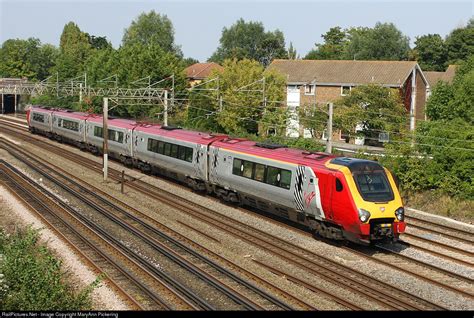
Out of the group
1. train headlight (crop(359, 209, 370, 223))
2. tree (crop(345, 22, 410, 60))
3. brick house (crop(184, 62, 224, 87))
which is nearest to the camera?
train headlight (crop(359, 209, 370, 223))

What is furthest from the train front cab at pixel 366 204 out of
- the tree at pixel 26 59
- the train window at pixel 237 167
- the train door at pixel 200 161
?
the tree at pixel 26 59

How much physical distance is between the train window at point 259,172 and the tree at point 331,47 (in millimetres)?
87989

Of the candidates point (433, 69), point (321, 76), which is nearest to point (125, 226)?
point (321, 76)

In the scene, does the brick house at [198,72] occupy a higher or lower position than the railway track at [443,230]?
higher

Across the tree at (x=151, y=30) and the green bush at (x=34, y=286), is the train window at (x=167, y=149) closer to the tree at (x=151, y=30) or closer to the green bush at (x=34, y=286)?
the green bush at (x=34, y=286)

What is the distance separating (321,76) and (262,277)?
4772cm

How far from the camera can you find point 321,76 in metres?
62.3

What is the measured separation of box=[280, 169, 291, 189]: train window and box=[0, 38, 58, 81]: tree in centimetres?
10852

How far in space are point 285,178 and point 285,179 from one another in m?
0.04

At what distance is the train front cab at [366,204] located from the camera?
19.0m

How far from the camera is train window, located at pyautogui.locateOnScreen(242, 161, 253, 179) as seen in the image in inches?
982

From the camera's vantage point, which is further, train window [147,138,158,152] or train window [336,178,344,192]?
train window [147,138,158,152]

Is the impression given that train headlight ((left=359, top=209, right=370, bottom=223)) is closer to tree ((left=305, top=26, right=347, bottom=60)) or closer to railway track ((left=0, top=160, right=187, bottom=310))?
railway track ((left=0, top=160, right=187, bottom=310))

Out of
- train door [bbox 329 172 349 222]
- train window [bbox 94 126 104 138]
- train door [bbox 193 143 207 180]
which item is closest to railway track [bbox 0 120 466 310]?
train door [bbox 329 172 349 222]
